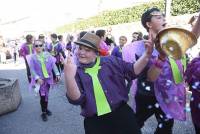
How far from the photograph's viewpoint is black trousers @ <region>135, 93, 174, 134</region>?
5012 millimetres

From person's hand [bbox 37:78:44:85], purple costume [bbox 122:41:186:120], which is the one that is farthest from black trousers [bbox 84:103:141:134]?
person's hand [bbox 37:78:44:85]

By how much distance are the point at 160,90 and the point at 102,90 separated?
1.02m

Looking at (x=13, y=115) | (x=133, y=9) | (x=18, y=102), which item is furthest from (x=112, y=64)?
(x=133, y=9)

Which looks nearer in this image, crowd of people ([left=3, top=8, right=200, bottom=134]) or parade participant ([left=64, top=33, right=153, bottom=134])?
crowd of people ([left=3, top=8, right=200, bottom=134])

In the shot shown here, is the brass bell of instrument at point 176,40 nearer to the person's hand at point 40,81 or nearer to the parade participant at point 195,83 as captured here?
the parade participant at point 195,83

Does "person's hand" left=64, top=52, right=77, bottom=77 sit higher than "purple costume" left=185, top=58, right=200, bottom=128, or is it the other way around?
"person's hand" left=64, top=52, right=77, bottom=77

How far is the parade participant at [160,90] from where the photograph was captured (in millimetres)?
4617

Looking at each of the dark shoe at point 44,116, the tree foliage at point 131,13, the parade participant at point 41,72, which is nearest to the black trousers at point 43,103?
the parade participant at point 41,72

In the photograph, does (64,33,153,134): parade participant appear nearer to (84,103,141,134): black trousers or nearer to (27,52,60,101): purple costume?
(84,103,141,134): black trousers

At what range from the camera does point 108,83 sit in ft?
13.0

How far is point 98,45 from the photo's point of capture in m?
4.07

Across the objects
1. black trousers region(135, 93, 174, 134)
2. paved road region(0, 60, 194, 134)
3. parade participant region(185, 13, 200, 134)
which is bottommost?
paved road region(0, 60, 194, 134)

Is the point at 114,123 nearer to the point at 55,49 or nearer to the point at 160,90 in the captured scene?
the point at 160,90

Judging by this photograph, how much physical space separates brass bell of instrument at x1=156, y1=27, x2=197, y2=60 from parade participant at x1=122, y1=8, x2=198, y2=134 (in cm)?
100
